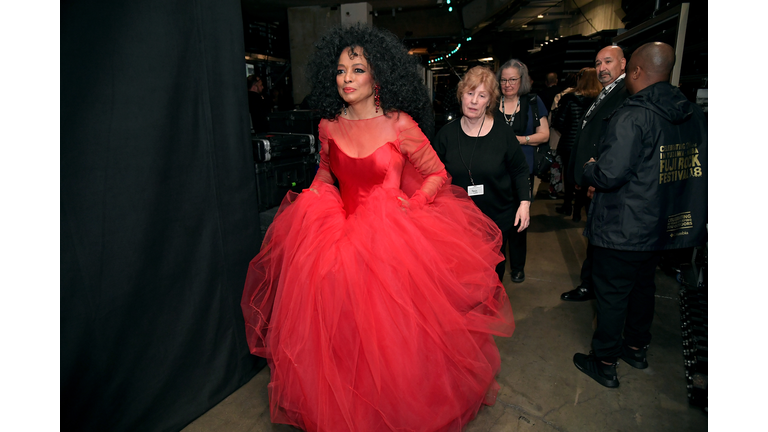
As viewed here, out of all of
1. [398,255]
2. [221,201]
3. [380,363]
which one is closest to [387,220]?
[398,255]

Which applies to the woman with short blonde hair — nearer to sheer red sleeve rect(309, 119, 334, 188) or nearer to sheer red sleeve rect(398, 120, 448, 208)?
sheer red sleeve rect(398, 120, 448, 208)

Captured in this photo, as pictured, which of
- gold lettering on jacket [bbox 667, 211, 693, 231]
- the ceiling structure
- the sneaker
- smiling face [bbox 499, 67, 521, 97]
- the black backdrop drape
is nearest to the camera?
the black backdrop drape

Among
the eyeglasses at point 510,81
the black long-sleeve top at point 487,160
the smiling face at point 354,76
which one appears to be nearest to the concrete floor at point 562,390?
the black long-sleeve top at point 487,160

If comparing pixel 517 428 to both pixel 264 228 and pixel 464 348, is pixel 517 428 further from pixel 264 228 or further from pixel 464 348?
pixel 264 228

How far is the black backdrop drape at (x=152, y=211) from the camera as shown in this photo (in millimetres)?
1462

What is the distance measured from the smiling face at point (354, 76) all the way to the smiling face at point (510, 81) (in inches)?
68.0

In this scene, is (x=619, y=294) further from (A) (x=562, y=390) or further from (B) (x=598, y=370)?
(A) (x=562, y=390)

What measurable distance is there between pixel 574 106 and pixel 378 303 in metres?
3.80

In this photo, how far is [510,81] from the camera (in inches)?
125

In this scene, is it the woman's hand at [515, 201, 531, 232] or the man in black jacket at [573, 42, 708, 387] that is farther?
the woman's hand at [515, 201, 531, 232]

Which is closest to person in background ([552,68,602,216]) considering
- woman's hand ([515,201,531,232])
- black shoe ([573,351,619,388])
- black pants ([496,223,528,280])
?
black pants ([496,223,528,280])

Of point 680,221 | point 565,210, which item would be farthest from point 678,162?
point 565,210

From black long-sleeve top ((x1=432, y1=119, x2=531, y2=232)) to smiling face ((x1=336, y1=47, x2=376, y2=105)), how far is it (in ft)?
2.90

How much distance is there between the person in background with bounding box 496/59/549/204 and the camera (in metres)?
3.21
